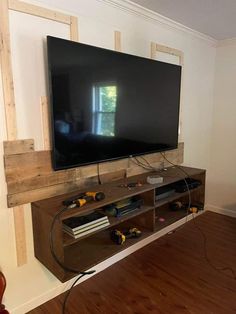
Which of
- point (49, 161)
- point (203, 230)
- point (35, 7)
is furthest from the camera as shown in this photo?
point (203, 230)

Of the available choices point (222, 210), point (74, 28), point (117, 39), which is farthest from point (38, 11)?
point (222, 210)

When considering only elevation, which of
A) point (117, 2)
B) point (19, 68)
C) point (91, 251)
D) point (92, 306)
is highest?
point (117, 2)

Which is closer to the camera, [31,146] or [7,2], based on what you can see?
[7,2]

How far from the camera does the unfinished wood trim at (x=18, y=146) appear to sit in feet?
4.84

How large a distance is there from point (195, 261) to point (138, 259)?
20.5 inches

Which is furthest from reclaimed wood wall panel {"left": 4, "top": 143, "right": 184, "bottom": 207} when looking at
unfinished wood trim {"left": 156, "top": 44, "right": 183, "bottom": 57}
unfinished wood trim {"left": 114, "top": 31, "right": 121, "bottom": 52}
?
unfinished wood trim {"left": 156, "top": 44, "right": 183, "bottom": 57}

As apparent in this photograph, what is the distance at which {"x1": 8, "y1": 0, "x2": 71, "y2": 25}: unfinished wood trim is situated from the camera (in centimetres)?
143

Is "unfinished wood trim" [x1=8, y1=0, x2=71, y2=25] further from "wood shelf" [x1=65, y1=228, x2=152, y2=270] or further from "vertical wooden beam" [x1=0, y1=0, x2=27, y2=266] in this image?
"wood shelf" [x1=65, y1=228, x2=152, y2=270]

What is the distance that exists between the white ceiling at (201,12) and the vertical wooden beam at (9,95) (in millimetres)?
1098

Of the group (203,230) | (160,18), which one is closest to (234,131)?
(203,230)

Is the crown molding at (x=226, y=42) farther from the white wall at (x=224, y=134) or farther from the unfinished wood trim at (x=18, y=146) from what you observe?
the unfinished wood trim at (x=18, y=146)

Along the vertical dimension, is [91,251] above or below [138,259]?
above

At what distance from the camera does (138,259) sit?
90.2 inches

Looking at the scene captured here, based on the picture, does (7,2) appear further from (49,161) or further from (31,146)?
(49,161)
